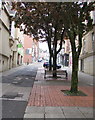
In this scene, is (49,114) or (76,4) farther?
(76,4)

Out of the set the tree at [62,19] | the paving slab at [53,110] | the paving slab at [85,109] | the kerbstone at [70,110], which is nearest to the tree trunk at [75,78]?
the tree at [62,19]

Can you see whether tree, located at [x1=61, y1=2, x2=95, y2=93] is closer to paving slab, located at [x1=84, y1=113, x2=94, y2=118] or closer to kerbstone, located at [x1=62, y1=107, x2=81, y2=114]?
kerbstone, located at [x1=62, y1=107, x2=81, y2=114]

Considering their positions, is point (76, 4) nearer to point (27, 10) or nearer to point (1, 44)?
point (27, 10)

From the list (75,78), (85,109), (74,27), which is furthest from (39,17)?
(85,109)

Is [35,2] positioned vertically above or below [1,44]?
above

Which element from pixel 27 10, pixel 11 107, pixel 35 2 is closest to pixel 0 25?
pixel 27 10

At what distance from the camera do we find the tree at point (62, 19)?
978 centimetres

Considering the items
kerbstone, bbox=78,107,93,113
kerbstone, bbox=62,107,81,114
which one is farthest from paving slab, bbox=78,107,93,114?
kerbstone, bbox=62,107,81,114

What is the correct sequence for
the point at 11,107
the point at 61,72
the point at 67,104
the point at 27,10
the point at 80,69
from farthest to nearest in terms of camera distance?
the point at 80,69 < the point at 61,72 < the point at 27,10 < the point at 67,104 < the point at 11,107

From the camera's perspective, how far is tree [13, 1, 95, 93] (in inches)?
385

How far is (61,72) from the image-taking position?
1656 cm

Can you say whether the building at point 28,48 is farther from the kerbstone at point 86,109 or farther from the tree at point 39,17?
the kerbstone at point 86,109

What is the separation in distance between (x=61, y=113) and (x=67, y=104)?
1.27m

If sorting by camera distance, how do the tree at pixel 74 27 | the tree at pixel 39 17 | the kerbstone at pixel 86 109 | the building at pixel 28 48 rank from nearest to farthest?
the kerbstone at pixel 86 109 → the tree at pixel 74 27 → the tree at pixel 39 17 → the building at pixel 28 48
